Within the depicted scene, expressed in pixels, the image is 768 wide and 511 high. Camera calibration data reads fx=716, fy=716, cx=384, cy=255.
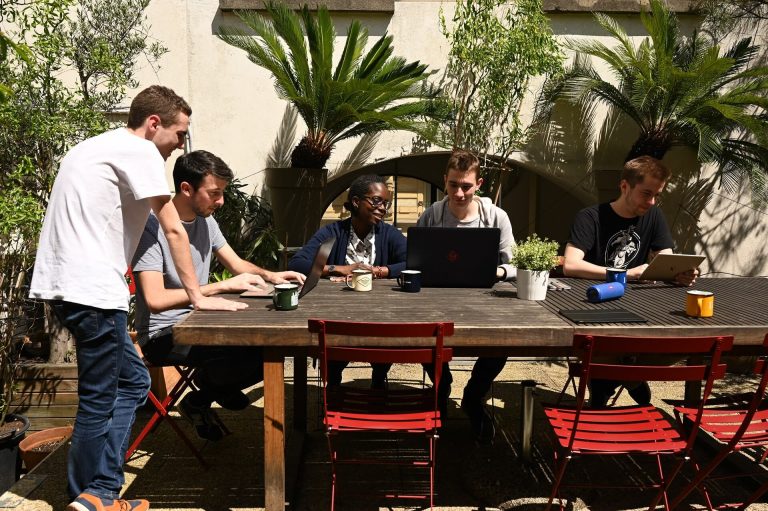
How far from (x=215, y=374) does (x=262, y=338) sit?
86 cm

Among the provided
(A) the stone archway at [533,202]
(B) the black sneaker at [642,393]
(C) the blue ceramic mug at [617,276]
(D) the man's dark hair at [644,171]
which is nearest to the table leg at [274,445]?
(C) the blue ceramic mug at [617,276]

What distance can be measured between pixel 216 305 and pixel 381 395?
83 centimetres

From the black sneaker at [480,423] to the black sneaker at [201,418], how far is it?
4.58 feet

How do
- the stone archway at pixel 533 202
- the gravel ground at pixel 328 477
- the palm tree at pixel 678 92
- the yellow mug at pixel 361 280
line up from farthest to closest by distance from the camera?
the stone archway at pixel 533 202, the palm tree at pixel 678 92, the yellow mug at pixel 361 280, the gravel ground at pixel 328 477

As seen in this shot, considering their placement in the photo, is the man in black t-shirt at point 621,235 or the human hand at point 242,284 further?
the man in black t-shirt at point 621,235

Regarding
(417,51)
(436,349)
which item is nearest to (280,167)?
(417,51)

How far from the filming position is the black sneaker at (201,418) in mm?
3791

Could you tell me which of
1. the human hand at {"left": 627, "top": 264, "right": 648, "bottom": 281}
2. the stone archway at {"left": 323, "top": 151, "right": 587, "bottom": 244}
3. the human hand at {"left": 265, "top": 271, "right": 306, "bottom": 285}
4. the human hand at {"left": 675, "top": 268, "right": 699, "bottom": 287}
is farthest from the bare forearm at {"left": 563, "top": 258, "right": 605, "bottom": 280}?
the stone archway at {"left": 323, "top": 151, "right": 587, "bottom": 244}

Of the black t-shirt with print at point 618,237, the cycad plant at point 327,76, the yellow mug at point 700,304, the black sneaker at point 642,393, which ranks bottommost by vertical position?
the black sneaker at point 642,393

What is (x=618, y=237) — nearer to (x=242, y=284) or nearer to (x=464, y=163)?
(x=464, y=163)

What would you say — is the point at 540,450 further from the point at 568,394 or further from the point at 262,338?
the point at 262,338

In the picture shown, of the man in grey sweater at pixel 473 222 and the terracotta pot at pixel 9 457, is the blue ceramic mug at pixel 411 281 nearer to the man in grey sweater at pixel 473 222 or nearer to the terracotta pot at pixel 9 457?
the man in grey sweater at pixel 473 222

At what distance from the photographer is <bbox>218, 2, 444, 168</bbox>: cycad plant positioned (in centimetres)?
626

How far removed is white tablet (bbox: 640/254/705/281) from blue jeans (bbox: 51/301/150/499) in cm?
272
